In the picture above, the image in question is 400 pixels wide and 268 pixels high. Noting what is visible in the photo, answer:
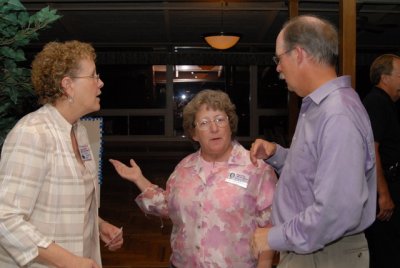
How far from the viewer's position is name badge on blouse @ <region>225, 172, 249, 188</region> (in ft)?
6.39

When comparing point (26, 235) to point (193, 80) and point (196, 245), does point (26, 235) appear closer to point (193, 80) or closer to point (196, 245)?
point (196, 245)

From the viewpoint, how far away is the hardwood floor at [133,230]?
14.1ft

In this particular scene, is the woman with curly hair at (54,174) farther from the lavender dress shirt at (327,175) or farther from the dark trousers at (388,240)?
the dark trousers at (388,240)

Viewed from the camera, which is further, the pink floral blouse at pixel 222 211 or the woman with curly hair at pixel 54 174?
the pink floral blouse at pixel 222 211


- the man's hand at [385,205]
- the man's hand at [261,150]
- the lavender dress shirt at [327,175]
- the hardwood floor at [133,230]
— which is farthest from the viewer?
the hardwood floor at [133,230]

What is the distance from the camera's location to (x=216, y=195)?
1944 millimetres

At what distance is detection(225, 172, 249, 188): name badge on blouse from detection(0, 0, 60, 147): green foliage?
2.81ft

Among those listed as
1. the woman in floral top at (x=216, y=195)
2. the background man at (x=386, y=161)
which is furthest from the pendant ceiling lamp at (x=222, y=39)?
the woman in floral top at (x=216, y=195)

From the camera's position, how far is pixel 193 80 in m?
13.3

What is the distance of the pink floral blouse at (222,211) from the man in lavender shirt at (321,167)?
0.31 meters

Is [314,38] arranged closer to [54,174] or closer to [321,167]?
[321,167]

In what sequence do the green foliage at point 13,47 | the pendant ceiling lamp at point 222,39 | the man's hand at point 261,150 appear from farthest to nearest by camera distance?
the pendant ceiling lamp at point 222,39
the man's hand at point 261,150
the green foliage at point 13,47

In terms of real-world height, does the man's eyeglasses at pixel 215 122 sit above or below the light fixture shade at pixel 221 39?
below

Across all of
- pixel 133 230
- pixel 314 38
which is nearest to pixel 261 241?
pixel 314 38
